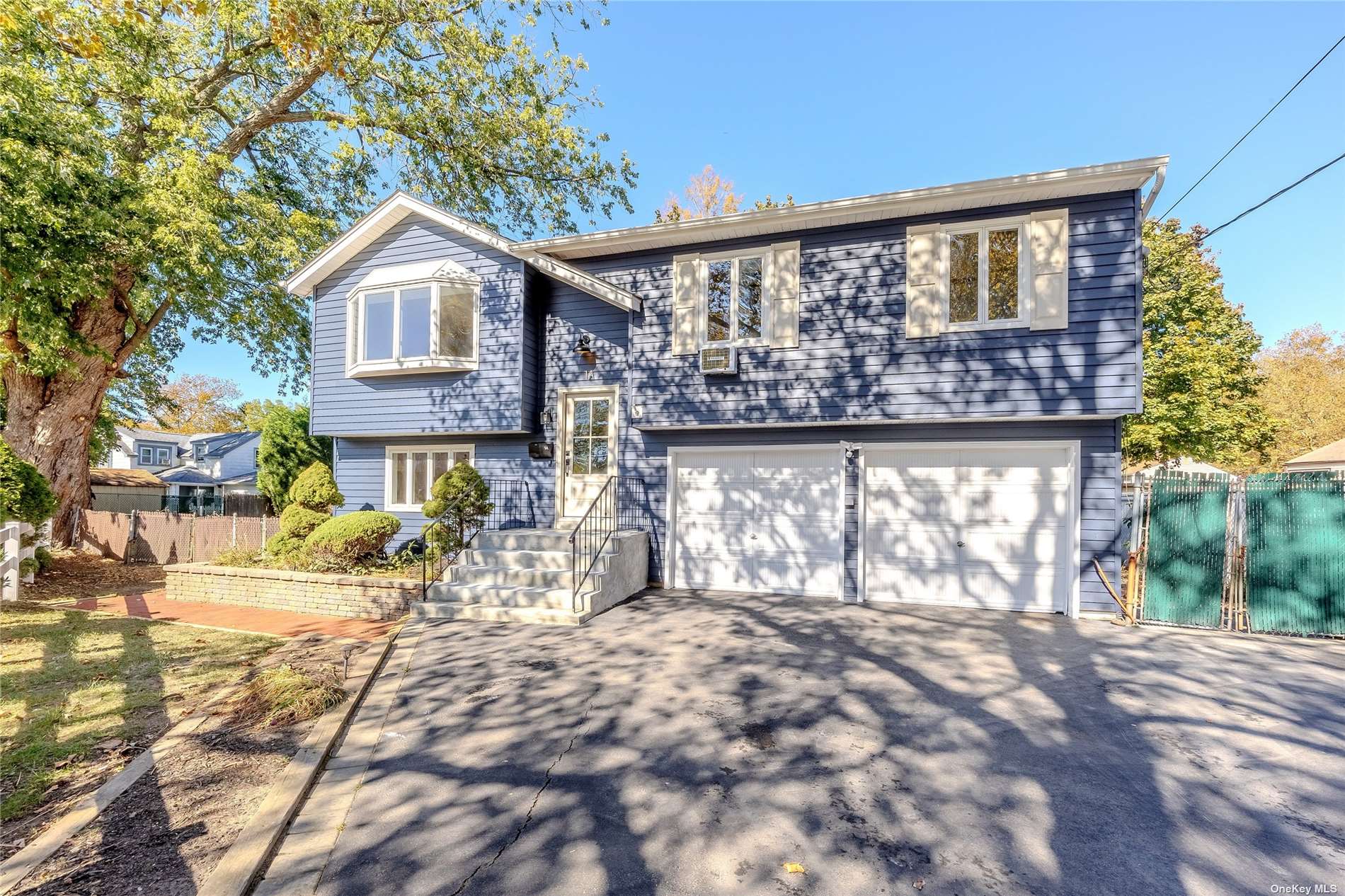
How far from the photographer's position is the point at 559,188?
14.6 meters

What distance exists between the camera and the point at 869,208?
763 cm

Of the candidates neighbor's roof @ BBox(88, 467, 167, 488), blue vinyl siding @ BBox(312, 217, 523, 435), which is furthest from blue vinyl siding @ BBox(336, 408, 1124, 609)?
neighbor's roof @ BBox(88, 467, 167, 488)

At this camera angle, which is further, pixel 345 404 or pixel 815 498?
pixel 345 404

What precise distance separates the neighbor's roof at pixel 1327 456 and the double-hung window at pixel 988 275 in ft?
79.7

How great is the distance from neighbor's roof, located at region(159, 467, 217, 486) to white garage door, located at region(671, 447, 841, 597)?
88.1ft

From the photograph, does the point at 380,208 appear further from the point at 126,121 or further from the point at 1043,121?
the point at 1043,121

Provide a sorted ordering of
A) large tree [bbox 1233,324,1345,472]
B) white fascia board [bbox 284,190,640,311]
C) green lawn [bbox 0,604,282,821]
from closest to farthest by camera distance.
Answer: green lawn [bbox 0,604,282,821] < white fascia board [bbox 284,190,640,311] < large tree [bbox 1233,324,1345,472]

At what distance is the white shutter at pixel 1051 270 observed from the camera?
702cm

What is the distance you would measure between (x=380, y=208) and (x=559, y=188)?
19.2 ft

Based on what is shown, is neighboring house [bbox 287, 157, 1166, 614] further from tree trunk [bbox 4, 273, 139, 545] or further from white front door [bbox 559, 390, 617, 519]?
tree trunk [bbox 4, 273, 139, 545]

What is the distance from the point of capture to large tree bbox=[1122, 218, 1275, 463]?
1764cm

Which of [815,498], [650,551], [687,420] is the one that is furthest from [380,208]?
[815,498]

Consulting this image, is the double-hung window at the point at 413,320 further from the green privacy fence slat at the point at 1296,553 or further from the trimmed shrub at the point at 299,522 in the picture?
the green privacy fence slat at the point at 1296,553

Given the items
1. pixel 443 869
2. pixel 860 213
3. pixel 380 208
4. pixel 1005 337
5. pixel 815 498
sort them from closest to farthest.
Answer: pixel 443 869 → pixel 1005 337 → pixel 860 213 → pixel 815 498 → pixel 380 208
